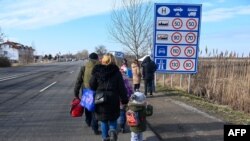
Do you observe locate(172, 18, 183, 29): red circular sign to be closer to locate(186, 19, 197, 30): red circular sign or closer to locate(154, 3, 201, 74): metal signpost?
locate(154, 3, 201, 74): metal signpost

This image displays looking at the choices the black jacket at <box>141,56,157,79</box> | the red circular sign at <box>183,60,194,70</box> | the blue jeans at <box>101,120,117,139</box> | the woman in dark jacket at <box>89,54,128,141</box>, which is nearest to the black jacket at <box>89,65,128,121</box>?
the woman in dark jacket at <box>89,54,128,141</box>

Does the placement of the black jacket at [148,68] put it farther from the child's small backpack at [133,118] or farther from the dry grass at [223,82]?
A: the child's small backpack at [133,118]

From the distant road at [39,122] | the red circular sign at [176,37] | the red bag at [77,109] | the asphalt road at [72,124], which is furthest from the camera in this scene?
the red circular sign at [176,37]

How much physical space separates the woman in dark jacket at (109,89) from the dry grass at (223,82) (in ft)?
25.7

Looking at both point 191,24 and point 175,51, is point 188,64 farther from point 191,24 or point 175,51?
point 191,24

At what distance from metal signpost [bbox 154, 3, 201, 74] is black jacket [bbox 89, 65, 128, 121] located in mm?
13203

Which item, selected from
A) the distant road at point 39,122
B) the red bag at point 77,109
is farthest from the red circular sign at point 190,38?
the red bag at point 77,109

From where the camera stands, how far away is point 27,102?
16.1m

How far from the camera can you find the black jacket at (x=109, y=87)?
25.7 ft

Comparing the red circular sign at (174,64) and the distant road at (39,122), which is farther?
the red circular sign at (174,64)

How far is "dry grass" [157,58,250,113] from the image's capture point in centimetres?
1531

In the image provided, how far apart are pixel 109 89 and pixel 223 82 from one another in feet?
36.4

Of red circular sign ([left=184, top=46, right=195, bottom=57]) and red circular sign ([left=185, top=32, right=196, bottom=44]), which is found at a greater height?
red circular sign ([left=185, top=32, right=196, bottom=44])

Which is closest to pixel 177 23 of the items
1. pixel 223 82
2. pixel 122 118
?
pixel 223 82
